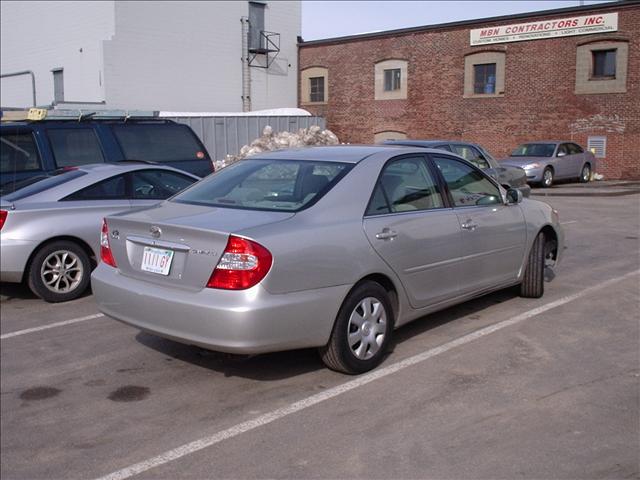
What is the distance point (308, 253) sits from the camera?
4785mm

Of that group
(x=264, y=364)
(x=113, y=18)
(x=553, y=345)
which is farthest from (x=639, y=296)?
(x=113, y=18)

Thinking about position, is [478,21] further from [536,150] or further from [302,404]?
[302,404]

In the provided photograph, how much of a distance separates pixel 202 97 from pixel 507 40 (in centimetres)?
1435

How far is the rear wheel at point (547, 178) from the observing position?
23625mm

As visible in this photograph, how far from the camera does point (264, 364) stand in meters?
5.54

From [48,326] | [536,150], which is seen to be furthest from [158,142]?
[536,150]

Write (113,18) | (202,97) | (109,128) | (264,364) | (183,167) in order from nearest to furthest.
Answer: (264,364) < (109,128) < (183,167) < (113,18) < (202,97)

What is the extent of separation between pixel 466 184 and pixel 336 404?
8.89ft

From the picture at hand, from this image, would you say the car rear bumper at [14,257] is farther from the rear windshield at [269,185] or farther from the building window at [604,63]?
the building window at [604,63]

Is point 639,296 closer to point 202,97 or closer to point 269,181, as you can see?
point 269,181

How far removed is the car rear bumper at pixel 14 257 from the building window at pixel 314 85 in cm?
3036

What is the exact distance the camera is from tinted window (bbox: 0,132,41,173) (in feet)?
29.2

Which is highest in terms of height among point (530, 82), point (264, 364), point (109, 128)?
point (530, 82)

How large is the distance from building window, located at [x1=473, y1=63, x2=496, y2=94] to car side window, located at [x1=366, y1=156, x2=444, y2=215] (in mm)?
25636
